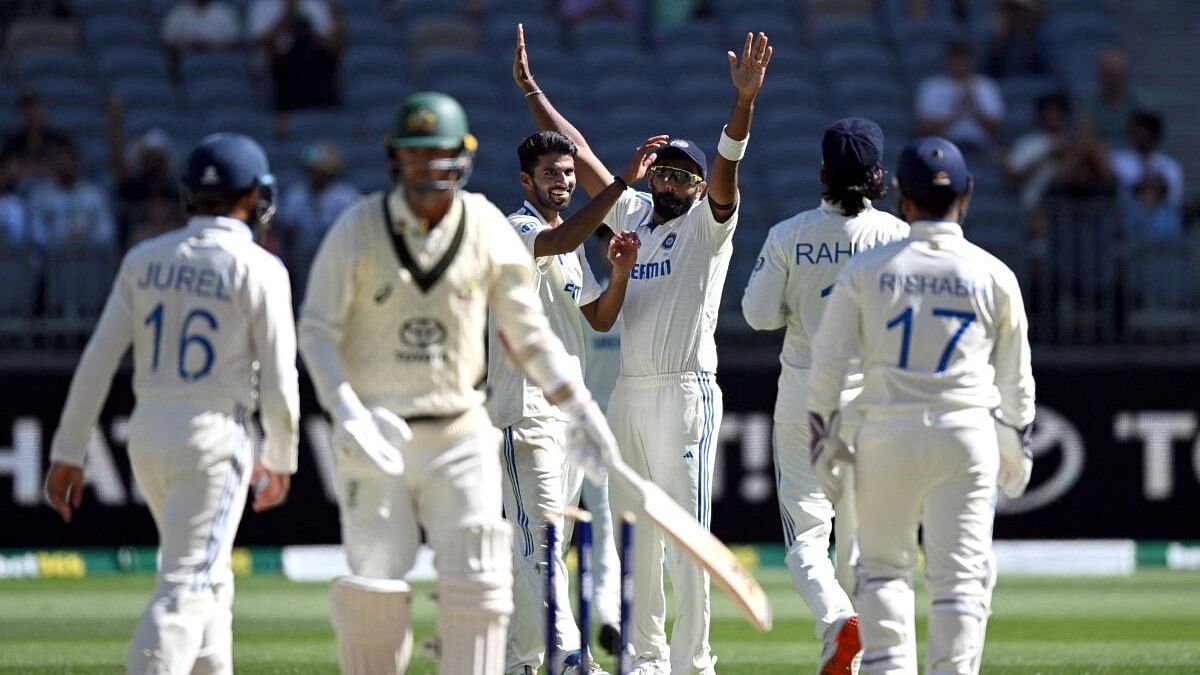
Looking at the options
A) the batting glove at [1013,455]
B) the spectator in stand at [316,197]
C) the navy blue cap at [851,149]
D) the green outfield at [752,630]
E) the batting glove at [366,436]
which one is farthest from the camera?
the spectator in stand at [316,197]

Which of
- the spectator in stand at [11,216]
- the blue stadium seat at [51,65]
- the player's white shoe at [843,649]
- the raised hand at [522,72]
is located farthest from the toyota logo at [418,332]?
the blue stadium seat at [51,65]

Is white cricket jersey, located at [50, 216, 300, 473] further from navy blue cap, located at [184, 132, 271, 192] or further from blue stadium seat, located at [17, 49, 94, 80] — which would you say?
Answer: blue stadium seat, located at [17, 49, 94, 80]

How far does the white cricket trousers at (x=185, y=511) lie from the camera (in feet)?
18.6

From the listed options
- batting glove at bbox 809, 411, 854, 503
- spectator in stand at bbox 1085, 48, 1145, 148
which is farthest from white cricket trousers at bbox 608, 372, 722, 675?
spectator in stand at bbox 1085, 48, 1145, 148

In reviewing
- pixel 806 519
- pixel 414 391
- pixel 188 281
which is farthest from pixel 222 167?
pixel 806 519

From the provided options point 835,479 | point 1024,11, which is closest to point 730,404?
point 1024,11

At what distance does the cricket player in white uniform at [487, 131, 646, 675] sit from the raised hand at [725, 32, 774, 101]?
20.3 inches

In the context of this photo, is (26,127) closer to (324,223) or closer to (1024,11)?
(324,223)

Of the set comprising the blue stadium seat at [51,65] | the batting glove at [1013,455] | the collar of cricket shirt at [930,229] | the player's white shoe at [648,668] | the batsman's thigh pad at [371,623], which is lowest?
the player's white shoe at [648,668]

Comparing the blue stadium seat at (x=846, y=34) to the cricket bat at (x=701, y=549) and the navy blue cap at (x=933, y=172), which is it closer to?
the navy blue cap at (x=933, y=172)

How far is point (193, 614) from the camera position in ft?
18.8

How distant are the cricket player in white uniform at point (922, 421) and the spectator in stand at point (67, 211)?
8.08 m

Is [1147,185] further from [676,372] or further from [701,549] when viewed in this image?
[701,549]

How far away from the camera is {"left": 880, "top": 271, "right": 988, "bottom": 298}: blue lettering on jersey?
6047 mm
